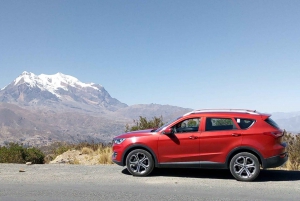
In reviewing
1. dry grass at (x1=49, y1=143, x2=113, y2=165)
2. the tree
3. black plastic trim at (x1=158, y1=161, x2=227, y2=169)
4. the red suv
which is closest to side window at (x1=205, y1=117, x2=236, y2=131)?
the red suv

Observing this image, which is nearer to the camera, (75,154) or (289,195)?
(289,195)

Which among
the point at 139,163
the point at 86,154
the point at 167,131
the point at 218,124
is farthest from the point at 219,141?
the point at 86,154

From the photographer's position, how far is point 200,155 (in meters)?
7.67

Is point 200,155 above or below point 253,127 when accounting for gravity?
below

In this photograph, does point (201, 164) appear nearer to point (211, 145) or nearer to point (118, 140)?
point (211, 145)

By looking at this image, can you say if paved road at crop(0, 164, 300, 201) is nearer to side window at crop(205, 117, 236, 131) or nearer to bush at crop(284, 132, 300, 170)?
side window at crop(205, 117, 236, 131)

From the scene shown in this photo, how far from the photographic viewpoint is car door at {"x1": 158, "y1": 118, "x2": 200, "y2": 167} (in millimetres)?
7715

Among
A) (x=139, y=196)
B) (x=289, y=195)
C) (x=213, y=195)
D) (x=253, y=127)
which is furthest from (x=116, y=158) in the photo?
(x=289, y=195)

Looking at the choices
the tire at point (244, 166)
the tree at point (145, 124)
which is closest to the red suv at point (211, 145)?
the tire at point (244, 166)

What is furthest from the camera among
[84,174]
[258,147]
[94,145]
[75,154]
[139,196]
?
[94,145]

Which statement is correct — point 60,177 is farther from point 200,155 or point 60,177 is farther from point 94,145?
point 94,145

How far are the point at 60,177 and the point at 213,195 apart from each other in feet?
13.8

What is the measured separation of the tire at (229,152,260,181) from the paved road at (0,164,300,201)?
0.57 ft

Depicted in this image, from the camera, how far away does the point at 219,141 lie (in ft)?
24.9
